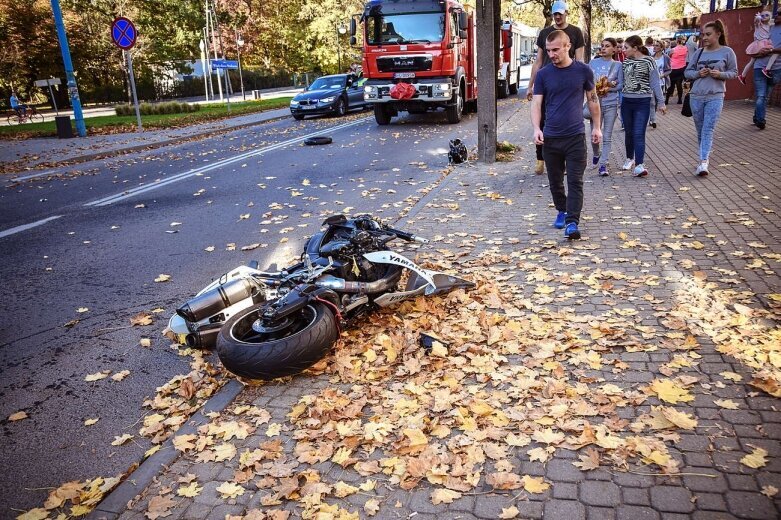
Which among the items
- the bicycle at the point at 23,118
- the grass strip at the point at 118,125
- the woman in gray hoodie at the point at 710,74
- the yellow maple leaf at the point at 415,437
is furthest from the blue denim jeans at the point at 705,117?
the bicycle at the point at 23,118

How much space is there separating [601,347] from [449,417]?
1.32 m

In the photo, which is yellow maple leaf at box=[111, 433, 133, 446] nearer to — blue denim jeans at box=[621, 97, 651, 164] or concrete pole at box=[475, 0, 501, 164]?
blue denim jeans at box=[621, 97, 651, 164]

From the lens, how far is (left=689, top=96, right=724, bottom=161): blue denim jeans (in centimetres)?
841

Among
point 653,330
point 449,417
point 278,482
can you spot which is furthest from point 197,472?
point 653,330

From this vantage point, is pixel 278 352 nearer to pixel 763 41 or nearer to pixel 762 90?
pixel 762 90

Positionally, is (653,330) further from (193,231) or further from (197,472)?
(193,231)

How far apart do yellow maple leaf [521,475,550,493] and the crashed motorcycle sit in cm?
160

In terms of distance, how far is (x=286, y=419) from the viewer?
11.5ft

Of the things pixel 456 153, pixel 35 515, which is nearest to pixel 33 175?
pixel 456 153

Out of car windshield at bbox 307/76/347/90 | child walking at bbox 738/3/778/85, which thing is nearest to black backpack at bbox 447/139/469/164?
child walking at bbox 738/3/778/85

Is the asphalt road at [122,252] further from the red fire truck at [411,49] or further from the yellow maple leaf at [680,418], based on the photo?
the yellow maple leaf at [680,418]

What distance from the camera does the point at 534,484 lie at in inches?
109

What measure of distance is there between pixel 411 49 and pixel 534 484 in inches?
646

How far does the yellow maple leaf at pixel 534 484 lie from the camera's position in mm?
2736
